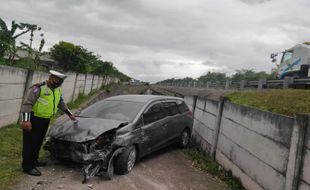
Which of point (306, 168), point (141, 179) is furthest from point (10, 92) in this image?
point (306, 168)

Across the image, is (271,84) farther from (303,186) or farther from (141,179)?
(303,186)

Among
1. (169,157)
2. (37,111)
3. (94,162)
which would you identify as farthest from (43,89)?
(169,157)

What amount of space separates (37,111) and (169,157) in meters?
3.69

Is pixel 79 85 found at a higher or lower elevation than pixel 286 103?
lower

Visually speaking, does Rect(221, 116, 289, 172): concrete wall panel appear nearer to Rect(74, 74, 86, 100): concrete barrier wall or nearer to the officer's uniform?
the officer's uniform

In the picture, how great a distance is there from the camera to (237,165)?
20.5 ft

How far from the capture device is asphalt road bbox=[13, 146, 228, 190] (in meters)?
5.03

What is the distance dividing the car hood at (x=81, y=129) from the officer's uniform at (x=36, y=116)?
0.35 metres

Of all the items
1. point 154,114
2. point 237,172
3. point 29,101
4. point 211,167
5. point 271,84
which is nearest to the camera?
point 29,101

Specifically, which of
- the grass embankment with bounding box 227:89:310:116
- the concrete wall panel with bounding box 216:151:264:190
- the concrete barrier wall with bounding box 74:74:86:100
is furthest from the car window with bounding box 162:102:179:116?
the concrete barrier wall with bounding box 74:74:86:100

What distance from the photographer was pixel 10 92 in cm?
832

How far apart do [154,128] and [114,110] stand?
3.30 feet

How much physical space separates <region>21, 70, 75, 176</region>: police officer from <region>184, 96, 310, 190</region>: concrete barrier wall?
357cm

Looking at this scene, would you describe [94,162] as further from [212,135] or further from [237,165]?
[212,135]
